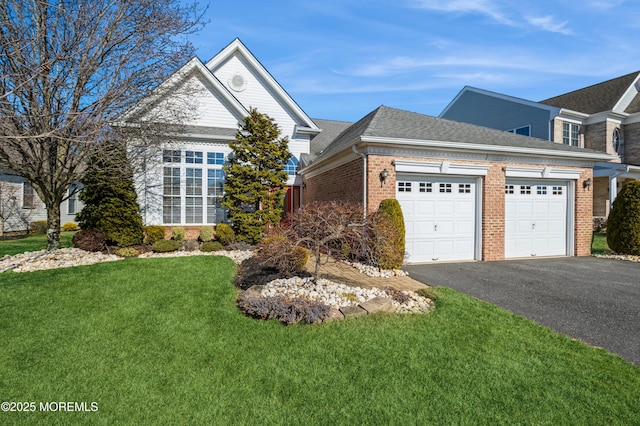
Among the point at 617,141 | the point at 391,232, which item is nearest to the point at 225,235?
the point at 391,232

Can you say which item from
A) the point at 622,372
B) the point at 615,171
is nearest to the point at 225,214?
the point at 622,372

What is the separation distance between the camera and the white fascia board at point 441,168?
9.11 metres

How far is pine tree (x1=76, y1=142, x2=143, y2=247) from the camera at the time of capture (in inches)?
410

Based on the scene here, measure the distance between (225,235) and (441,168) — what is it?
755cm

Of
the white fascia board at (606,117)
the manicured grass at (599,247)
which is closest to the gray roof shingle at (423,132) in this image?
the manicured grass at (599,247)

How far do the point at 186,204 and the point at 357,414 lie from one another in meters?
11.6

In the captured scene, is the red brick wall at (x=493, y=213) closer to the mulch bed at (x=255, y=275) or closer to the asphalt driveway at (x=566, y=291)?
the asphalt driveway at (x=566, y=291)

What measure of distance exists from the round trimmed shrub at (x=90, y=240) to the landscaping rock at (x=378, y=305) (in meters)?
8.87

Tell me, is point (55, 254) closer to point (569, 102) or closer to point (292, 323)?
point (292, 323)

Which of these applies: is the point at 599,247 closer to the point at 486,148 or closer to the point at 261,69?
the point at 486,148

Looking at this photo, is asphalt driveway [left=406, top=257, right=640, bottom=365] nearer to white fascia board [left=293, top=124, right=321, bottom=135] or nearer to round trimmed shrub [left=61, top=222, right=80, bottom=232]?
white fascia board [left=293, top=124, right=321, bottom=135]

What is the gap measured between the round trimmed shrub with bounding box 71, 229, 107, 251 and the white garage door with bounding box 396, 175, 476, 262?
29.9 ft

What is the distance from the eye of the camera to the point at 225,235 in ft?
38.7

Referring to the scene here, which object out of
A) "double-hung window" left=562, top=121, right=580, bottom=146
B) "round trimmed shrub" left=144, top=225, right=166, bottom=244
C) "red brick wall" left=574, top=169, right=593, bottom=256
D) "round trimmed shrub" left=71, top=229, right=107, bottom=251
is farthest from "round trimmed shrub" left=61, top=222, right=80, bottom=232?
"double-hung window" left=562, top=121, right=580, bottom=146
